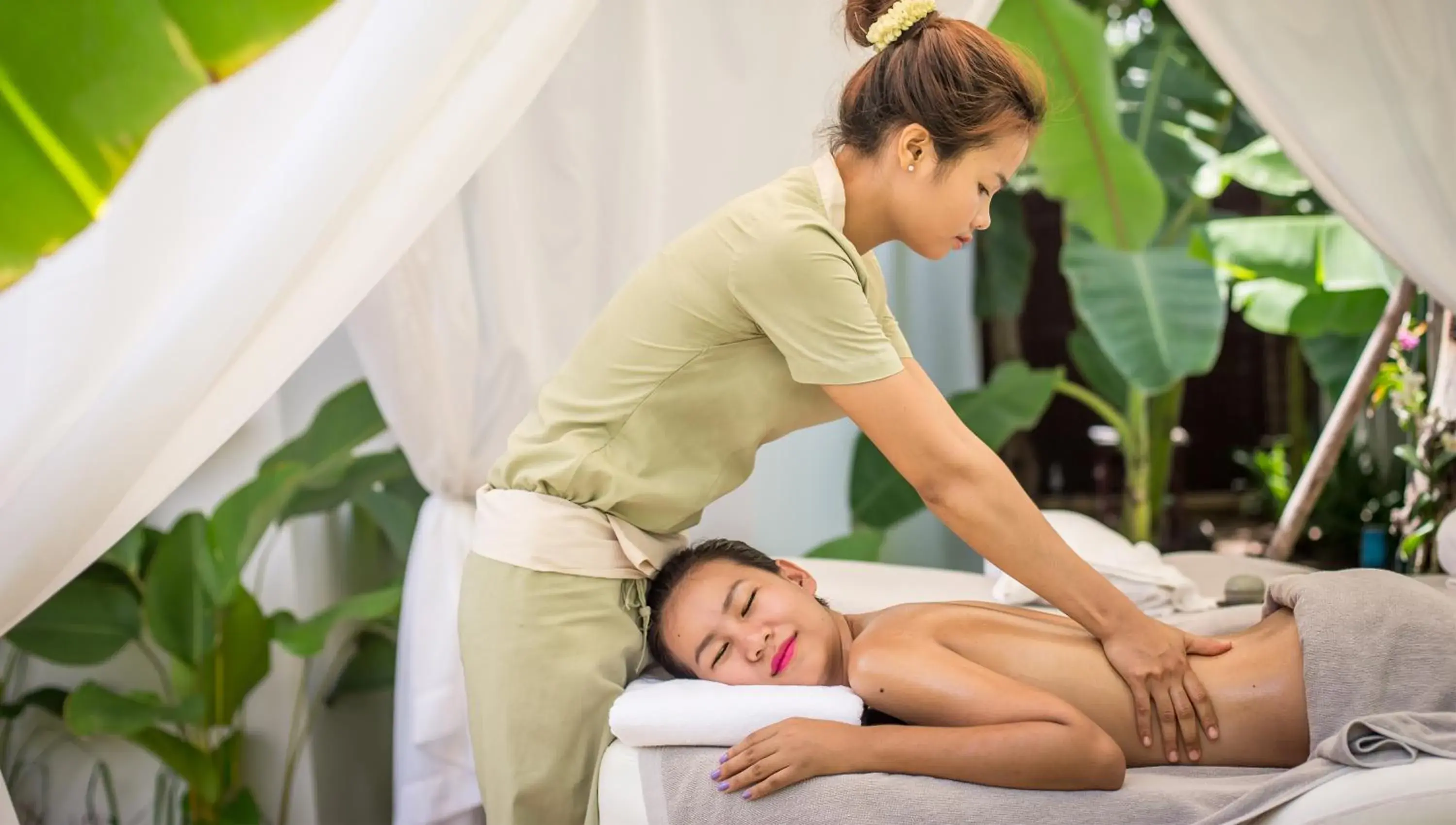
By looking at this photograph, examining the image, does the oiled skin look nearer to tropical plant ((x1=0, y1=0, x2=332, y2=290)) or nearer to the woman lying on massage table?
the woman lying on massage table

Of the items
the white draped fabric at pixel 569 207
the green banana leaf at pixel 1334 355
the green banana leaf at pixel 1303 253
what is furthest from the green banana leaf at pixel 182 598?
the green banana leaf at pixel 1334 355

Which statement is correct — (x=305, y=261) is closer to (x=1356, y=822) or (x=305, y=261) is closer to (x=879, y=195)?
(x=879, y=195)

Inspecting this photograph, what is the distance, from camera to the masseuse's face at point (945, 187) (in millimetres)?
1539

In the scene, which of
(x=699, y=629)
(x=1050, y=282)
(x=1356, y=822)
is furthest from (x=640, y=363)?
(x=1050, y=282)

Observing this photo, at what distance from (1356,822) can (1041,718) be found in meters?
0.30

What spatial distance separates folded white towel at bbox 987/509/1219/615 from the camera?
2059 millimetres

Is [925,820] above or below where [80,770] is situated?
below

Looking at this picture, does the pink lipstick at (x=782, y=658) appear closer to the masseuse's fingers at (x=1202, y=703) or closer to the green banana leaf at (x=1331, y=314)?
the masseuse's fingers at (x=1202, y=703)

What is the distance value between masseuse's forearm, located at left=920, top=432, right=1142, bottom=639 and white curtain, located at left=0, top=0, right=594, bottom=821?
0.78 meters

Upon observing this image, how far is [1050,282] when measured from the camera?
16.1ft

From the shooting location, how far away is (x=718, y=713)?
1.44 m

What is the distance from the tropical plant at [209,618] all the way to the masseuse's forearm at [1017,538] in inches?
43.8

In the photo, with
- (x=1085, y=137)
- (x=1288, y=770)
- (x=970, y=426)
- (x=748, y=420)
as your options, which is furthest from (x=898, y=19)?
(x=970, y=426)

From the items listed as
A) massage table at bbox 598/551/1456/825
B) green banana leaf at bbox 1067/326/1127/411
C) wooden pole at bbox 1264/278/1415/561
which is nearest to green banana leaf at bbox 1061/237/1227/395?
wooden pole at bbox 1264/278/1415/561
